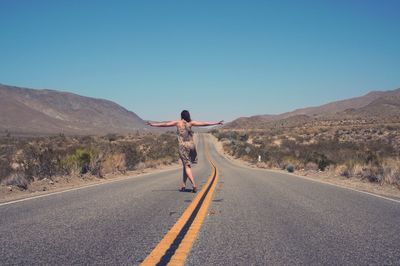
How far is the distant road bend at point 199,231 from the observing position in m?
4.66

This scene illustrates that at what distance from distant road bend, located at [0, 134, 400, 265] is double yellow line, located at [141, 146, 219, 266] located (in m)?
0.01

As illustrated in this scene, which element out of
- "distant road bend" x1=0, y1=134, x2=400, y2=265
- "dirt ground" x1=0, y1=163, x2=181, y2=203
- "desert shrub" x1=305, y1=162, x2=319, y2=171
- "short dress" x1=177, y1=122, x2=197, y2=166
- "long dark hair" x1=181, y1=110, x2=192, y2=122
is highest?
"long dark hair" x1=181, y1=110, x2=192, y2=122

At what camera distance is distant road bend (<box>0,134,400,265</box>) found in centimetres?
466

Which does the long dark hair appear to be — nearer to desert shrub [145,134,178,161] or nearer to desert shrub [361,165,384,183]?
desert shrub [361,165,384,183]

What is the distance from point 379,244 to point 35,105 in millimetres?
177918

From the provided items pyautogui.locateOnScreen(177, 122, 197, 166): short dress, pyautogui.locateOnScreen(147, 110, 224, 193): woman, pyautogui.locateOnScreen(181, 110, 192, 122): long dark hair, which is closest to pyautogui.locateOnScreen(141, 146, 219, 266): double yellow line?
pyautogui.locateOnScreen(147, 110, 224, 193): woman

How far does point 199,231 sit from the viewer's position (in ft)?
19.8

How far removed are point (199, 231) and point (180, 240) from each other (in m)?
0.68

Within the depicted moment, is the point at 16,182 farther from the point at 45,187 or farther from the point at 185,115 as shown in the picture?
the point at 185,115

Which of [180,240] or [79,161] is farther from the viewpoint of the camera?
[79,161]

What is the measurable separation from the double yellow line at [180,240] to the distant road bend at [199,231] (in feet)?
0.04

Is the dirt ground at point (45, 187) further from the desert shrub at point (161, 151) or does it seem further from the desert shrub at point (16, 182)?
the desert shrub at point (161, 151)

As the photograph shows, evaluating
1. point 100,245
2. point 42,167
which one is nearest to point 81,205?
point 100,245

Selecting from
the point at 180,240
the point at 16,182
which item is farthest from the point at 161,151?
the point at 180,240
